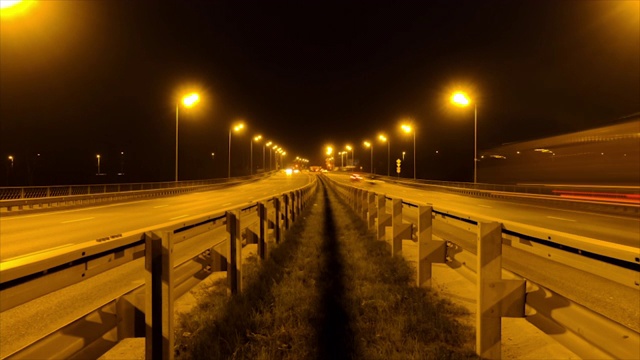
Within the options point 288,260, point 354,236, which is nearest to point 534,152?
point 354,236

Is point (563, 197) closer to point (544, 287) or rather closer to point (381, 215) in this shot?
point (381, 215)

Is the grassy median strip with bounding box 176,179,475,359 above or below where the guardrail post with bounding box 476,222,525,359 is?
below

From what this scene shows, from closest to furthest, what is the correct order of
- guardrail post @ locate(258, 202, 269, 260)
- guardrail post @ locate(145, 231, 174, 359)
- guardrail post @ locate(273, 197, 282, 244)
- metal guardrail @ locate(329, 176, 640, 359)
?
metal guardrail @ locate(329, 176, 640, 359), guardrail post @ locate(145, 231, 174, 359), guardrail post @ locate(258, 202, 269, 260), guardrail post @ locate(273, 197, 282, 244)

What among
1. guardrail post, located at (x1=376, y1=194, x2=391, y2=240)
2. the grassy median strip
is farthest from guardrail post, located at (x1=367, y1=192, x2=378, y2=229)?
the grassy median strip

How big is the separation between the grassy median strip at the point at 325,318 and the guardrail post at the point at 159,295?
0.91m

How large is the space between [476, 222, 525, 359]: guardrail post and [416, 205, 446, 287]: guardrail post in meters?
2.07

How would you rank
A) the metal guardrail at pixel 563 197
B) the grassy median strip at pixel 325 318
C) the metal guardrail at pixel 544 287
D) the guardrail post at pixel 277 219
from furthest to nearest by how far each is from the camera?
the metal guardrail at pixel 563 197 < the guardrail post at pixel 277 219 < the grassy median strip at pixel 325 318 < the metal guardrail at pixel 544 287

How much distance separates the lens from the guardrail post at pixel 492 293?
3744 mm

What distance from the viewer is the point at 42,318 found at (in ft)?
19.3

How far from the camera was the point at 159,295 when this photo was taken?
10.8 ft

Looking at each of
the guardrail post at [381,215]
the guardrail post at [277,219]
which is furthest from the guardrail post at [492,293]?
the guardrail post at [277,219]

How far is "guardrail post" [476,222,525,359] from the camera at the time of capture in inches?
147

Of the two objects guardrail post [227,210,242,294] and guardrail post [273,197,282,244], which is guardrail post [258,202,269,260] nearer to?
guardrail post [273,197,282,244]

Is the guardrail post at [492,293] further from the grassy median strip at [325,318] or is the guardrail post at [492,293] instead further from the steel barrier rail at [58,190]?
the steel barrier rail at [58,190]
